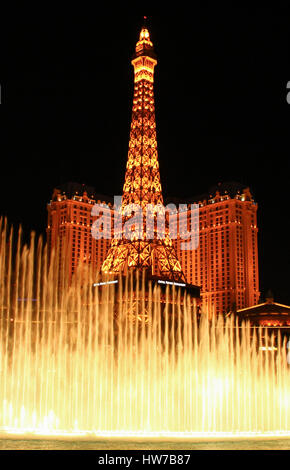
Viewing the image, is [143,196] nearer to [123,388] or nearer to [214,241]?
[214,241]

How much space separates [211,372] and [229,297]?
6284 centimetres

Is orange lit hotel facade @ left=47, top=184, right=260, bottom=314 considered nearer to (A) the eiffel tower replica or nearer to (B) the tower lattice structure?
(A) the eiffel tower replica

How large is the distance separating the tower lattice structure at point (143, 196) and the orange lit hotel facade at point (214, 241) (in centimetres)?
2159

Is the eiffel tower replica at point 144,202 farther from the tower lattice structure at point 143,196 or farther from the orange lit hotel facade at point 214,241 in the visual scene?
the orange lit hotel facade at point 214,241

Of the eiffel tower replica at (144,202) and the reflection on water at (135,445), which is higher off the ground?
the eiffel tower replica at (144,202)

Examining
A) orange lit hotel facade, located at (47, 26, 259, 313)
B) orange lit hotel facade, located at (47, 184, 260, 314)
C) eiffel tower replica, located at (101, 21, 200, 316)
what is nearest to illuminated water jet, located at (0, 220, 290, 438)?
eiffel tower replica, located at (101, 21, 200, 316)

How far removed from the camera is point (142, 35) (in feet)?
249

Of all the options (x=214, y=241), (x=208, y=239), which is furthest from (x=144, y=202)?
(x=208, y=239)

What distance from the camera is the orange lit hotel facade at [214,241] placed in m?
92.5

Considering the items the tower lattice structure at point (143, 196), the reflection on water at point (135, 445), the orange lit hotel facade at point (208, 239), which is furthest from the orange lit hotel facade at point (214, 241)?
the reflection on water at point (135, 445)

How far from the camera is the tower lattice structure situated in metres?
69.6

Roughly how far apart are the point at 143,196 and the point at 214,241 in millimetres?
26835

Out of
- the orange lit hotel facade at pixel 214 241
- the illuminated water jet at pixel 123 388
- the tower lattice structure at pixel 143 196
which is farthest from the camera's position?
the orange lit hotel facade at pixel 214 241

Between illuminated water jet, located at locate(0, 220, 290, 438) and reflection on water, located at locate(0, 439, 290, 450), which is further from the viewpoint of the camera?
illuminated water jet, located at locate(0, 220, 290, 438)
